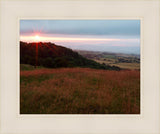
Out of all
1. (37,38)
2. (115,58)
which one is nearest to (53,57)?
(37,38)

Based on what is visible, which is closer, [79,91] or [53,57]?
[79,91]

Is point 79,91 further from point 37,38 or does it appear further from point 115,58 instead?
point 37,38

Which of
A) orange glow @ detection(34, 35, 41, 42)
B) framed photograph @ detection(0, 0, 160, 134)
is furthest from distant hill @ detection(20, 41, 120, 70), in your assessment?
framed photograph @ detection(0, 0, 160, 134)

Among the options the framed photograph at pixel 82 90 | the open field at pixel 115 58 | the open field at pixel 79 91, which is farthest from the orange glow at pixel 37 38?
the open field at pixel 115 58

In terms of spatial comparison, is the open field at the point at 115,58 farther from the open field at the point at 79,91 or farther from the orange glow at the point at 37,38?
the orange glow at the point at 37,38

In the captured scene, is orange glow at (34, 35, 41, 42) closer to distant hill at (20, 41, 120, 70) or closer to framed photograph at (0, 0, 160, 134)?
distant hill at (20, 41, 120, 70)
